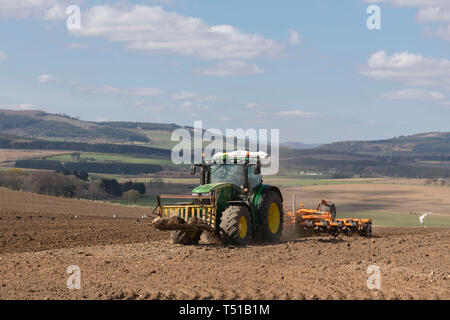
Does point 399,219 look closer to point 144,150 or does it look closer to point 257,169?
point 257,169

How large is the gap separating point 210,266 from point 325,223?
296 inches

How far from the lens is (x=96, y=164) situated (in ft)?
279

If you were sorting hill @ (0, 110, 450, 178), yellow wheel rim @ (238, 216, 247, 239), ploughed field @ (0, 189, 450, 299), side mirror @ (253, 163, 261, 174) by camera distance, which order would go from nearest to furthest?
1. ploughed field @ (0, 189, 450, 299)
2. yellow wheel rim @ (238, 216, 247, 239)
3. side mirror @ (253, 163, 261, 174)
4. hill @ (0, 110, 450, 178)

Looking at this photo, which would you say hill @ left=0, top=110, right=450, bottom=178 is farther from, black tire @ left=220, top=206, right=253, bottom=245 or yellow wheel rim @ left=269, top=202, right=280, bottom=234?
black tire @ left=220, top=206, right=253, bottom=245

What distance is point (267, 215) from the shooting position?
16.0m

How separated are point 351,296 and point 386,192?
4813cm

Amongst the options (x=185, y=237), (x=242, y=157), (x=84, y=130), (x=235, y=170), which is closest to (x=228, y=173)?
(x=235, y=170)

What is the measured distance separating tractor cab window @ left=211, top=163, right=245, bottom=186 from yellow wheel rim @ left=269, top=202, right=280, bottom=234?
150cm

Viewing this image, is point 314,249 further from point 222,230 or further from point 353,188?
point 353,188

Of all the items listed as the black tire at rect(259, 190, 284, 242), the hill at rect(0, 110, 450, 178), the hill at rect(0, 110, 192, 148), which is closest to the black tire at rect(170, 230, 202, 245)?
the black tire at rect(259, 190, 284, 242)

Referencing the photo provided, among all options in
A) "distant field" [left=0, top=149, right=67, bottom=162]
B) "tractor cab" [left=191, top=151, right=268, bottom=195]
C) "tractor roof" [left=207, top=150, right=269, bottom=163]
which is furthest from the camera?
"distant field" [left=0, top=149, right=67, bottom=162]

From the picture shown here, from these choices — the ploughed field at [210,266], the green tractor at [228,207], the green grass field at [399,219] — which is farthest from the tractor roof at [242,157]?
the green grass field at [399,219]

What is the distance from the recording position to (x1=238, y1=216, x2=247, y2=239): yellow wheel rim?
14812 millimetres
